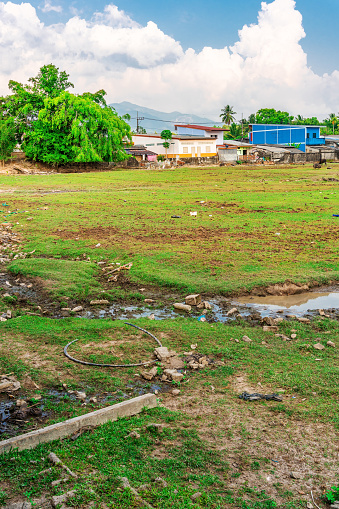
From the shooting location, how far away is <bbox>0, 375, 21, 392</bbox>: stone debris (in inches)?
219

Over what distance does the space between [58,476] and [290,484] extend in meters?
1.91

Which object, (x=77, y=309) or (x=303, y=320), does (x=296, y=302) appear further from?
(x=77, y=309)

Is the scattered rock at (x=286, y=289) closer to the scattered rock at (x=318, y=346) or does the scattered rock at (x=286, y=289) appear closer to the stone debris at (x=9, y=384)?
the scattered rock at (x=318, y=346)

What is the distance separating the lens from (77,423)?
4.64m

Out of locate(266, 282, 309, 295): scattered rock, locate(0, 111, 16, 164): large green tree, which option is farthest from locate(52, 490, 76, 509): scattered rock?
locate(0, 111, 16, 164): large green tree

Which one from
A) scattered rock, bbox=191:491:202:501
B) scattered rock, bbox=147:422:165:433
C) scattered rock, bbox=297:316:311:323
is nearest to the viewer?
scattered rock, bbox=191:491:202:501

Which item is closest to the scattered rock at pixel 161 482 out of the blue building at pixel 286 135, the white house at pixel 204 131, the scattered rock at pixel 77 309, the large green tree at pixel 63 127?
the scattered rock at pixel 77 309

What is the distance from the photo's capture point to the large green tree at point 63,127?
44.5m

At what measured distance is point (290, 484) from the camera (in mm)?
4020

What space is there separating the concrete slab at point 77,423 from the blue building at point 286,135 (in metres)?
71.3

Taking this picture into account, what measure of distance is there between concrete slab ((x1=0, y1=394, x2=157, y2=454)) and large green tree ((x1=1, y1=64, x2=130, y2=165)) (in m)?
40.3

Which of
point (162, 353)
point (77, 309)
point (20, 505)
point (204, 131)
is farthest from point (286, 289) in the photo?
point (204, 131)

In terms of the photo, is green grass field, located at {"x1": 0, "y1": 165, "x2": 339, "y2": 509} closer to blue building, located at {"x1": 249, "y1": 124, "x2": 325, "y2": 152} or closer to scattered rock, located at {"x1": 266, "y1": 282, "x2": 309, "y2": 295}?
scattered rock, located at {"x1": 266, "y1": 282, "x2": 309, "y2": 295}

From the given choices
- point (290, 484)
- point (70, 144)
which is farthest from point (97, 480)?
point (70, 144)
